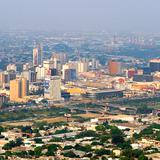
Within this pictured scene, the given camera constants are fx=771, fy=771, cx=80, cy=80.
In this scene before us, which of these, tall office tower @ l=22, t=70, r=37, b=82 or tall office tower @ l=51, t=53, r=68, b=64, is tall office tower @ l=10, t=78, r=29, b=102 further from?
tall office tower @ l=51, t=53, r=68, b=64

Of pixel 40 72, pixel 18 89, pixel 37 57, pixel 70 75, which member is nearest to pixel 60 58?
pixel 37 57

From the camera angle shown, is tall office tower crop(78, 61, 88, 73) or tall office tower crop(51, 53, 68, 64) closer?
tall office tower crop(78, 61, 88, 73)

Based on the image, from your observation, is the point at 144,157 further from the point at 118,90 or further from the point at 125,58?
the point at 125,58

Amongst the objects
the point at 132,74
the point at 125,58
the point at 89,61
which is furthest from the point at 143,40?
the point at 132,74

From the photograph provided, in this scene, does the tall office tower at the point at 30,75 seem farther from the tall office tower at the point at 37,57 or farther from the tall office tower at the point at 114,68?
the tall office tower at the point at 37,57

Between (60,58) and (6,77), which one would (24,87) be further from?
(60,58)

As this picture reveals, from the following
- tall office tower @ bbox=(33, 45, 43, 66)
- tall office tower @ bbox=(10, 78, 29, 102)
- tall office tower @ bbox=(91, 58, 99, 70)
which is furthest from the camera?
tall office tower @ bbox=(33, 45, 43, 66)

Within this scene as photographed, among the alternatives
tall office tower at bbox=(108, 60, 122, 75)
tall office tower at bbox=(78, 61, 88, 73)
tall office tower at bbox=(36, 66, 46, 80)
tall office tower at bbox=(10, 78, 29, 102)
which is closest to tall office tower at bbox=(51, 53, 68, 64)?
tall office tower at bbox=(78, 61, 88, 73)

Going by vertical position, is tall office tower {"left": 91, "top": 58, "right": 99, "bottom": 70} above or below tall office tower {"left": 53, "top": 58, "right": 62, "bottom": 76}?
below
